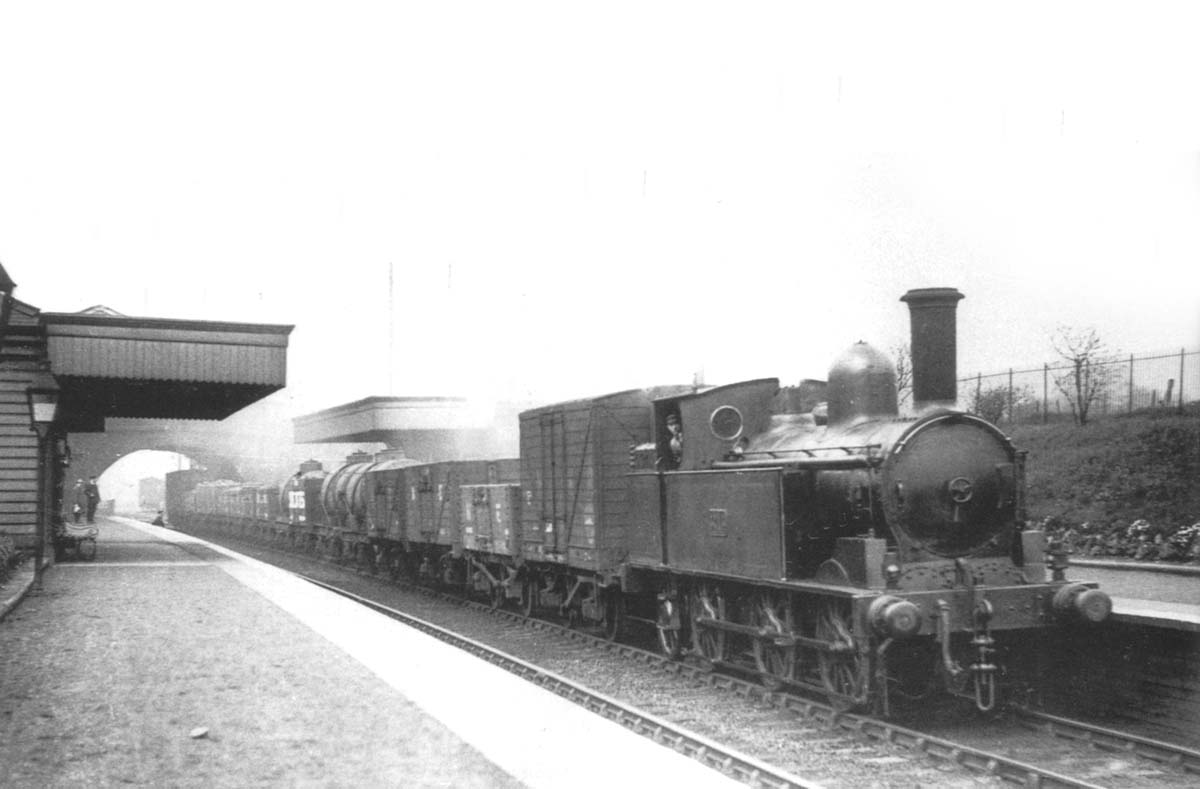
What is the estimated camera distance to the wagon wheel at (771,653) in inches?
359

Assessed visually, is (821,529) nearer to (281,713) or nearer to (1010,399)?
(281,713)

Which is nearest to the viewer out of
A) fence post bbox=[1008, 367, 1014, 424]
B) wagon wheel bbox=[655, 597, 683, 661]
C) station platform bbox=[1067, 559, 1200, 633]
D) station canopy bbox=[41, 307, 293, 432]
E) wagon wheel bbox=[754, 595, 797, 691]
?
station platform bbox=[1067, 559, 1200, 633]

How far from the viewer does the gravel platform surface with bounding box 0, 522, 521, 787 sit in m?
6.03

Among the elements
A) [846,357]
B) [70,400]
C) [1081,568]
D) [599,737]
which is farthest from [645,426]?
[70,400]

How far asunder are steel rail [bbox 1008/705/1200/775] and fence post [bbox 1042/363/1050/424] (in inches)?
731

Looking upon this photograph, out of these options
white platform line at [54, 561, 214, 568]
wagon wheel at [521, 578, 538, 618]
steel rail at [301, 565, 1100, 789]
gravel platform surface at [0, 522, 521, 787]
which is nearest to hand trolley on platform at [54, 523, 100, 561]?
white platform line at [54, 561, 214, 568]

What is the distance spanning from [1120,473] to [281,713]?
1764 centimetres

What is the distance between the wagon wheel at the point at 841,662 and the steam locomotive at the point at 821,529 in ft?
0.05

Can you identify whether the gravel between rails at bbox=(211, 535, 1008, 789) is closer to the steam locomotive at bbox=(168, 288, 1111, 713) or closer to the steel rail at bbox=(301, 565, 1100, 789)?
the steel rail at bbox=(301, 565, 1100, 789)

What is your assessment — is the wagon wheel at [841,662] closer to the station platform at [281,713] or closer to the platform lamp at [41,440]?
the station platform at [281,713]

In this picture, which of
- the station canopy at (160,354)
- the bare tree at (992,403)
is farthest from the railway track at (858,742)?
the bare tree at (992,403)

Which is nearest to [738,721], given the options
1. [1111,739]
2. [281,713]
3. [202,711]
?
[1111,739]

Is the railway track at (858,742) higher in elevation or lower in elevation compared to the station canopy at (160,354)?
lower

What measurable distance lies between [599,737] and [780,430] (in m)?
4.22
